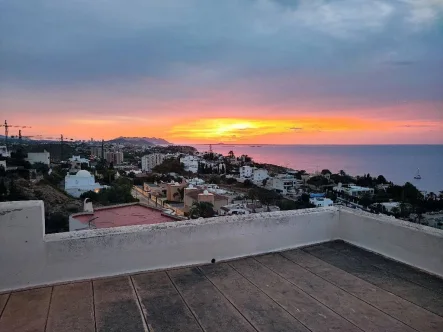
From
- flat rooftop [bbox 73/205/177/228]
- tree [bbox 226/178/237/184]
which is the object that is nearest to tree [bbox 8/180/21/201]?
flat rooftop [bbox 73/205/177/228]

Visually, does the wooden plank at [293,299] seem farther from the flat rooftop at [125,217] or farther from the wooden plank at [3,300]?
the flat rooftop at [125,217]

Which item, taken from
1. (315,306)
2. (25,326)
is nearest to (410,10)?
(315,306)

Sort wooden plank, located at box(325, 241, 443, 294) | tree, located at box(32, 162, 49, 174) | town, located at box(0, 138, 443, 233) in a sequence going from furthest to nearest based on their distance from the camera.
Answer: tree, located at box(32, 162, 49, 174) → town, located at box(0, 138, 443, 233) → wooden plank, located at box(325, 241, 443, 294)

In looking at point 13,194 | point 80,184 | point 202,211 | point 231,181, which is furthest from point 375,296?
point 231,181

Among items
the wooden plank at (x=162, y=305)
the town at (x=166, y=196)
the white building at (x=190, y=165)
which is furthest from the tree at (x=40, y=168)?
the wooden plank at (x=162, y=305)

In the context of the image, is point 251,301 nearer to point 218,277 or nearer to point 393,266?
point 218,277

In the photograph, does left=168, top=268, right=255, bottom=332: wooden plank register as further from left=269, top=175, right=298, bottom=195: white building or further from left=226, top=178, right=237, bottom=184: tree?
left=226, top=178, right=237, bottom=184: tree

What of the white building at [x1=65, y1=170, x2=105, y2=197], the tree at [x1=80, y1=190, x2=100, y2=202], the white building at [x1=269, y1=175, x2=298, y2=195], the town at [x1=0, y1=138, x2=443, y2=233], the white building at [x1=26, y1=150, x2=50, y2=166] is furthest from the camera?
the white building at [x1=26, y1=150, x2=50, y2=166]
